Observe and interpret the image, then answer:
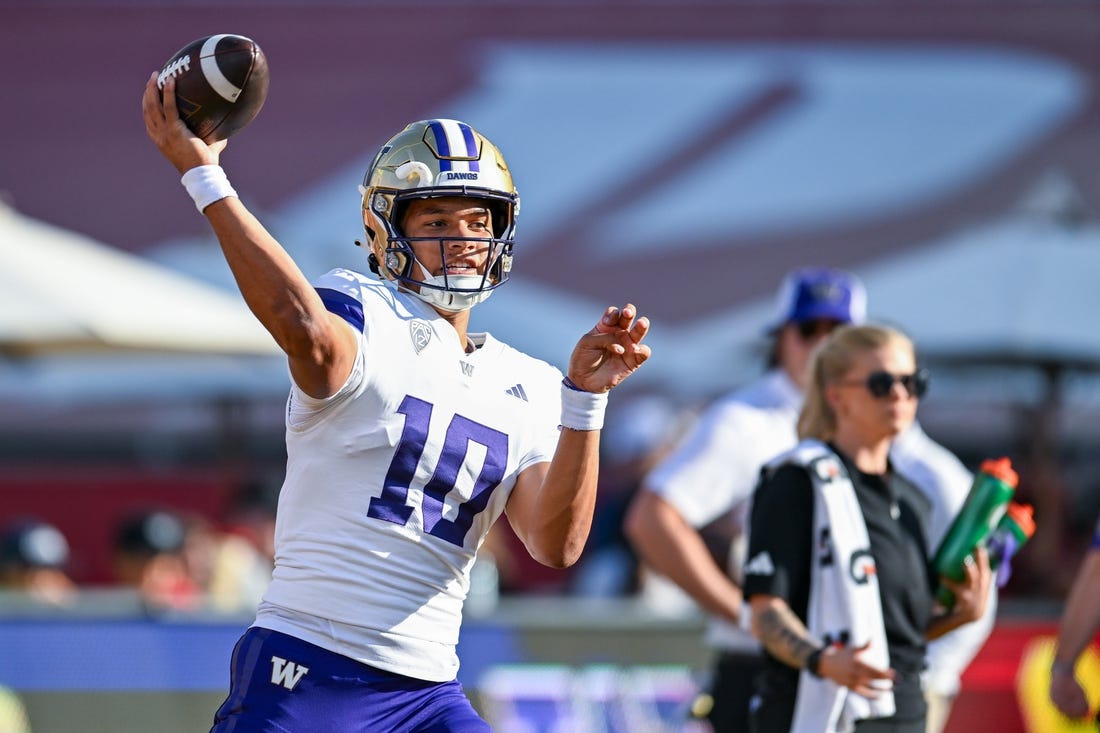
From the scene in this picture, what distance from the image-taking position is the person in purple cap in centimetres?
517

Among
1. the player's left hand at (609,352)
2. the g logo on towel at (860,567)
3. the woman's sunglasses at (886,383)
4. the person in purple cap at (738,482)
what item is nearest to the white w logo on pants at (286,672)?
the player's left hand at (609,352)

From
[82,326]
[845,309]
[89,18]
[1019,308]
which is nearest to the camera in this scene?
[845,309]

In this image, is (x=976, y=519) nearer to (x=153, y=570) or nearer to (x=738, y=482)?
(x=738, y=482)

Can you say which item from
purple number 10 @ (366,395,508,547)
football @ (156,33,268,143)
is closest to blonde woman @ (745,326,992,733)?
purple number 10 @ (366,395,508,547)

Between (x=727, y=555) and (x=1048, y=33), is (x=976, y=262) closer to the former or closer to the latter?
(x=727, y=555)

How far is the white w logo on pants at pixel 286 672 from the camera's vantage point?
3.31m

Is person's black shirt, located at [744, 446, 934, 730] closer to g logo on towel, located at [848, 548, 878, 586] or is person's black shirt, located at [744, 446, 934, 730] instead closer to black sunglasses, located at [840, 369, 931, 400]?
g logo on towel, located at [848, 548, 878, 586]

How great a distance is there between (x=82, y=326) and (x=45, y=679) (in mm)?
2521

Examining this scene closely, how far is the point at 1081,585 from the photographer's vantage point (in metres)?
4.80

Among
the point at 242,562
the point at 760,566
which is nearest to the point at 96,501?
the point at 242,562

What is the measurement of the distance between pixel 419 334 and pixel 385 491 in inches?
13.2

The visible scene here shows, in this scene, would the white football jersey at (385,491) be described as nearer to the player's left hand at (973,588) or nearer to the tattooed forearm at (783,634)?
the tattooed forearm at (783,634)

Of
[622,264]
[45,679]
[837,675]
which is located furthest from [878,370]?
[622,264]

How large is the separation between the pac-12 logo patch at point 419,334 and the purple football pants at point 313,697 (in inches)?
25.5
